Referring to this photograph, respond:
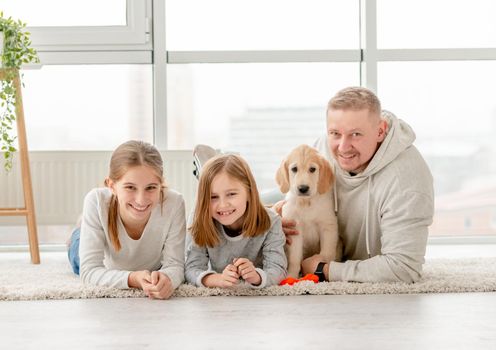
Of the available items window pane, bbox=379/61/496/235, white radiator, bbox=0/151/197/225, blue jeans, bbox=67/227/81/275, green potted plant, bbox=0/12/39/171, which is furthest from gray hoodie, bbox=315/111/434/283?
window pane, bbox=379/61/496/235

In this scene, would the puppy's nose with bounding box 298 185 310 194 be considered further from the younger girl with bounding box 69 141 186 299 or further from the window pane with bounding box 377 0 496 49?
the window pane with bounding box 377 0 496 49

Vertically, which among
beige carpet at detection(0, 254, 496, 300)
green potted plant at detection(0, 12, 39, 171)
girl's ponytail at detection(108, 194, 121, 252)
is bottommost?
beige carpet at detection(0, 254, 496, 300)

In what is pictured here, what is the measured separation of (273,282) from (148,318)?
573 millimetres

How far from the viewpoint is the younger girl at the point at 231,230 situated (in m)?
2.63

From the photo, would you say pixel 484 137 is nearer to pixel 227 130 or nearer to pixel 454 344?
pixel 227 130

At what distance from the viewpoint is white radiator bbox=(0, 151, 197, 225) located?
4443mm

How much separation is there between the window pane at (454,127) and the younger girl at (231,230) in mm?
2302

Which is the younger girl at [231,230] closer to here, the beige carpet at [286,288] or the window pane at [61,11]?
the beige carpet at [286,288]

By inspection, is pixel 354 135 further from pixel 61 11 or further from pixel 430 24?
pixel 61 11

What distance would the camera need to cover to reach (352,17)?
477cm

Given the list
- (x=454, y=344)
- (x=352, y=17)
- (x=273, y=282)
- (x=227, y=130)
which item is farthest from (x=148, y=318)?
(x=352, y=17)

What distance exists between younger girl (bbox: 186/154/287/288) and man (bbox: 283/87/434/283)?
12 centimetres

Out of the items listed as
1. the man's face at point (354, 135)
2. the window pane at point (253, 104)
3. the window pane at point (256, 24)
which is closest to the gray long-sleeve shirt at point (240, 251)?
the man's face at point (354, 135)

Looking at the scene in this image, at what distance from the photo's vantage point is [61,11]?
15.1ft
